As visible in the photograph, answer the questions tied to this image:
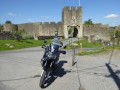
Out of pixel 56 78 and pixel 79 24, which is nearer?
pixel 56 78

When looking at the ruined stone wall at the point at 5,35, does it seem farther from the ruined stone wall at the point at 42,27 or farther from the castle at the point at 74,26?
the castle at the point at 74,26

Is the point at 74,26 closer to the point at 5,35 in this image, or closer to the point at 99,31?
Answer: the point at 99,31

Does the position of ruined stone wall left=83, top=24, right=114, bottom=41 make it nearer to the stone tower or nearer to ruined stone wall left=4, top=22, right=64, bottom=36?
the stone tower

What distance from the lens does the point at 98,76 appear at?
15.2ft

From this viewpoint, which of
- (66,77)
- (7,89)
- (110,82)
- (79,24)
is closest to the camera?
(7,89)

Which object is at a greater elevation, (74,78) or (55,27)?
(55,27)

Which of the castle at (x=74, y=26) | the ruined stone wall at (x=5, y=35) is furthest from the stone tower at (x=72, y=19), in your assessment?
the ruined stone wall at (x=5, y=35)

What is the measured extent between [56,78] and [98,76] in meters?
1.72

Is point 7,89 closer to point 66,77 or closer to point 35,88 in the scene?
point 35,88

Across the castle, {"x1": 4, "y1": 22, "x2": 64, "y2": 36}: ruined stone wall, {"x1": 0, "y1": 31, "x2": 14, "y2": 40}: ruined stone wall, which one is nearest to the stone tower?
the castle

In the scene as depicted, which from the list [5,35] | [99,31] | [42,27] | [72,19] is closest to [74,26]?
[72,19]

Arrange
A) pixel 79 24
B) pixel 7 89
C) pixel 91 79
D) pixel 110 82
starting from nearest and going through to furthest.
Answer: pixel 7 89, pixel 110 82, pixel 91 79, pixel 79 24

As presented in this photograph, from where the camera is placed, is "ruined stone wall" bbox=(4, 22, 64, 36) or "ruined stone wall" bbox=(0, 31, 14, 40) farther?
"ruined stone wall" bbox=(4, 22, 64, 36)

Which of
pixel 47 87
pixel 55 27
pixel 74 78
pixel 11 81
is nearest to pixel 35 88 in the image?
pixel 47 87
